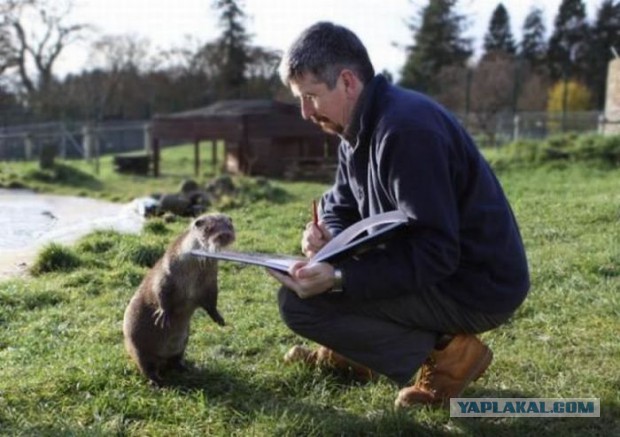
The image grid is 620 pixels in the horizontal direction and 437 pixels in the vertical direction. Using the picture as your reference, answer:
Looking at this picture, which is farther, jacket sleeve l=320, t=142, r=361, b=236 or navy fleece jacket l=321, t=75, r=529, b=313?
jacket sleeve l=320, t=142, r=361, b=236

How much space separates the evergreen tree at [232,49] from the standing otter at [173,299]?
3570cm

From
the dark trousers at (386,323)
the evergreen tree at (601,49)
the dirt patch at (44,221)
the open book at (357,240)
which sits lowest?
the dirt patch at (44,221)

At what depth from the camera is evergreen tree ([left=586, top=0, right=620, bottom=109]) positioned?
111 feet

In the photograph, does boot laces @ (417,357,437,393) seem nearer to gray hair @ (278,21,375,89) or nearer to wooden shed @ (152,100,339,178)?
gray hair @ (278,21,375,89)

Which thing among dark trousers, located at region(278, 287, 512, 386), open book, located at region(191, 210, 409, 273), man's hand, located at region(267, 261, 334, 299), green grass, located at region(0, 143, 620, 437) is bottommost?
green grass, located at region(0, 143, 620, 437)

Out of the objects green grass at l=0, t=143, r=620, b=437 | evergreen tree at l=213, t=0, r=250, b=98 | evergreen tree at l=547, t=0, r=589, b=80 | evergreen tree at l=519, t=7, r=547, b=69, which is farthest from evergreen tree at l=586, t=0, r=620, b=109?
green grass at l=0, t=143, r=620, b=437

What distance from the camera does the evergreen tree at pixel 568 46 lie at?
40.0m

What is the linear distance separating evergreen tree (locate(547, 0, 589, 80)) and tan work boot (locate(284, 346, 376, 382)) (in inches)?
1513

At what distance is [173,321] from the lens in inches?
131

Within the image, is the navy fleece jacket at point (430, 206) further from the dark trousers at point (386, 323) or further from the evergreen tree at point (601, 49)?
the evergreen tree at point (601, 49)

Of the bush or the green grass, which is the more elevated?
the bush

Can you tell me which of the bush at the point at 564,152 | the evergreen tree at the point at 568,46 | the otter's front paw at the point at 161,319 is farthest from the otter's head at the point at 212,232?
the evergreen tree at the point at 568,46

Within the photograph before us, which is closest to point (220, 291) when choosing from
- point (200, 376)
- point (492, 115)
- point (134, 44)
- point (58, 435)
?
point (200, 376)
